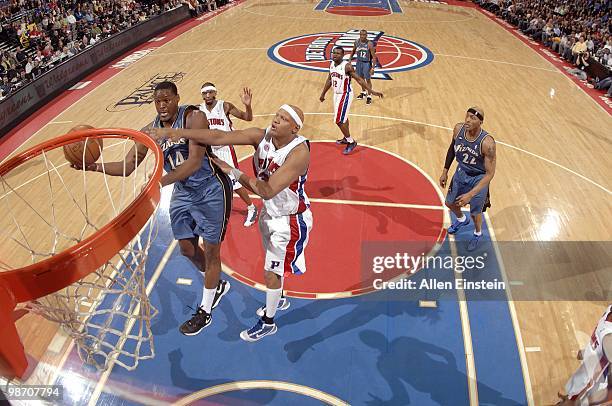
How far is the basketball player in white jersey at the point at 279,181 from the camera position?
3.57m

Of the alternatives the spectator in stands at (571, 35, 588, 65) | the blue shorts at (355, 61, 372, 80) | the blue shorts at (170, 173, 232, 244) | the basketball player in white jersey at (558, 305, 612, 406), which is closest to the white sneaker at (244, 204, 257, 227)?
→ the blue shorts at (170, 173, 232, 244)

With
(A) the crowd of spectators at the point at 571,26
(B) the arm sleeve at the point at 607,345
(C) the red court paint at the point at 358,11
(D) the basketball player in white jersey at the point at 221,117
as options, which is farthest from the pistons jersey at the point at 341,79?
(C) the red court paint at the point at 358,11

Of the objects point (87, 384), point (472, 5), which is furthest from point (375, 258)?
point (472, 5)

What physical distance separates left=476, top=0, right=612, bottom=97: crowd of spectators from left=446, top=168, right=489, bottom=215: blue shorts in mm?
8646

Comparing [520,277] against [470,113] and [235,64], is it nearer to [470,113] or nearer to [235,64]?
[470,113]

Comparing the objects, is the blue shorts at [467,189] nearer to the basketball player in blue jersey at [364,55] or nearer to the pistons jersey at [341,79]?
the pistons jersey at [341,79]

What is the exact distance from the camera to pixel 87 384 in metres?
4.10

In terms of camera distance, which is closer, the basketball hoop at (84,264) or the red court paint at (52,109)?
the basketball hoop at (84,264)

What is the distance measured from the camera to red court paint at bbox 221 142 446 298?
17.2ft

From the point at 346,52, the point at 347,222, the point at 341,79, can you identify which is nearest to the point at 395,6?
the point at 346,52

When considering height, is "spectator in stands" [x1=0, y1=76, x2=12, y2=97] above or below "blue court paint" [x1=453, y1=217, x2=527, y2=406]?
above

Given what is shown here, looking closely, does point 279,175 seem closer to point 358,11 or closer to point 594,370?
point 594,370

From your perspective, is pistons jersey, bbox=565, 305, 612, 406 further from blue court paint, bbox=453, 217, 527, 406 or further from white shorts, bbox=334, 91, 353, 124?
white shorts, bbox=334, 91, 353, 124

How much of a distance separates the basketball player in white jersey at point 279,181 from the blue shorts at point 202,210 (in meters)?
0.46
